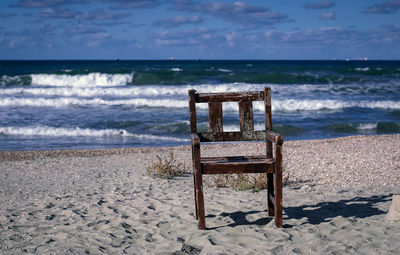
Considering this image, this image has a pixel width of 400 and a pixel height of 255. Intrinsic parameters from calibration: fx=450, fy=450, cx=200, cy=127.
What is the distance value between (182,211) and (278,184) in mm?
1350

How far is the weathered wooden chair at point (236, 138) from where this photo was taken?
410 cm

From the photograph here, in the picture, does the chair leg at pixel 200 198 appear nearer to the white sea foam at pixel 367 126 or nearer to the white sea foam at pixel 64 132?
the white sea foam at pixel 64 132

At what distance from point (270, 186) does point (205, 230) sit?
0.91m

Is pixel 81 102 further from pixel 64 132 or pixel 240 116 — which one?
pixel 240 116

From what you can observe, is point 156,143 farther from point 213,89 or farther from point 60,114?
point 213,89

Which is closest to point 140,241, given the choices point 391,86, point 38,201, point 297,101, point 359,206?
point 38,201

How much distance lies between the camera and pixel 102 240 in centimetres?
414

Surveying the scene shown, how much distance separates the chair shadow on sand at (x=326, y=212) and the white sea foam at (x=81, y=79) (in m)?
28.0

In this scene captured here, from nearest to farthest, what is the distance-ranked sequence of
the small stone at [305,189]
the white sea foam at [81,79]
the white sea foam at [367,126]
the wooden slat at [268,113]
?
the wooden slat at [268,113] → the small stone at [305,189] → the white sea foam at [367,126] → the white sea foam at [81,79]

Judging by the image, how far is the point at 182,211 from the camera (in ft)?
16.5

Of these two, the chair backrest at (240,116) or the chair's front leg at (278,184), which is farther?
the chair backrest at (240,116)

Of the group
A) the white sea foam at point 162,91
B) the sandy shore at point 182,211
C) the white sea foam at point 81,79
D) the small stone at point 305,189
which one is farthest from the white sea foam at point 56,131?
the white sea foam at point 81,79

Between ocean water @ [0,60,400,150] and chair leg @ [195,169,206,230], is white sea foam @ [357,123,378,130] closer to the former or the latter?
ocean water @ [0,60,400,150]

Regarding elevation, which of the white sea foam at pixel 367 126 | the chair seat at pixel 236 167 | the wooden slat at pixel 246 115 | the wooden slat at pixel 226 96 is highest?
the wooden slat at pixel 226 96
